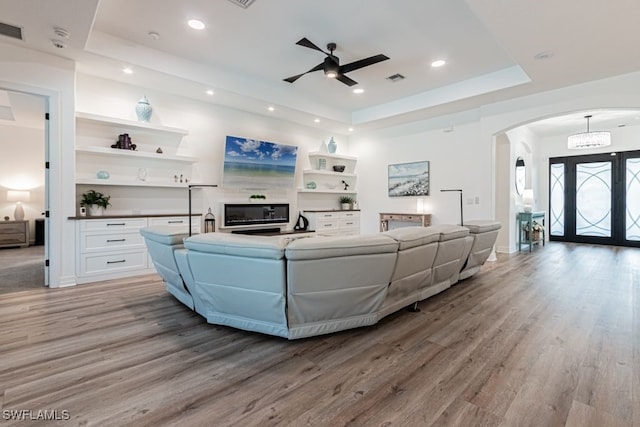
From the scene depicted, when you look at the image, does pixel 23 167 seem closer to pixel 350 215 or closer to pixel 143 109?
pixel 143 109

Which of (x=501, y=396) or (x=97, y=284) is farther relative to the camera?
(x=97, y=284)

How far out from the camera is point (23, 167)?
7691 mm

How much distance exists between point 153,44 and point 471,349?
16.4ft

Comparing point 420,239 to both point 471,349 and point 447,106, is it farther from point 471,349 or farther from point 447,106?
point 447,106

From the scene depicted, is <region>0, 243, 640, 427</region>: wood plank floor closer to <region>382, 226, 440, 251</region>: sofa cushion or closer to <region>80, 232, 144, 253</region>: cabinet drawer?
<region>382, 226, 440, 251</region>: sofa cushion

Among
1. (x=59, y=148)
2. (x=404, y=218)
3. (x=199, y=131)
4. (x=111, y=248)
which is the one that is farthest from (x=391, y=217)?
(x=59, y=148)

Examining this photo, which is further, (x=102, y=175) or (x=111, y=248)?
(x=102, y=175)

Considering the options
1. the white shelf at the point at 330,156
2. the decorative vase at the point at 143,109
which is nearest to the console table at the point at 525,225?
the white shelf at the point at 330,156

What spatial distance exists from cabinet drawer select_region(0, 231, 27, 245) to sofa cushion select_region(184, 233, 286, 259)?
7.58 metres

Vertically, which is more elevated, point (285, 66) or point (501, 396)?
point (285, 66)

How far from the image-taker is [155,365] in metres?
2.11

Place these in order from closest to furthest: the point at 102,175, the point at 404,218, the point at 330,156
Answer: the point at 102,175
the point at 404,218
the point at 330,156

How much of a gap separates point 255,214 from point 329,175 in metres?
2.44

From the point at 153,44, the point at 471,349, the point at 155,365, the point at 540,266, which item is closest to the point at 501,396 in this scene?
the point at 471,349
